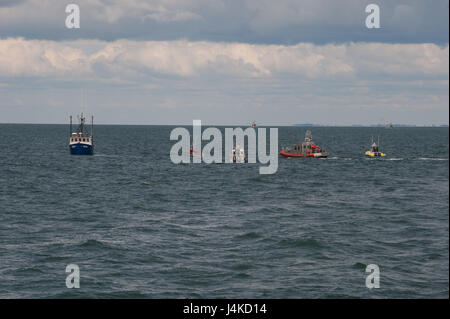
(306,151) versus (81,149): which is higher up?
(81,149)

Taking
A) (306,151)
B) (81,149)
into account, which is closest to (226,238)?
(306,151)

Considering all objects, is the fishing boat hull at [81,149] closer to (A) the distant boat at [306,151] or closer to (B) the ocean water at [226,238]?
(A) the distant boat at [306,151]

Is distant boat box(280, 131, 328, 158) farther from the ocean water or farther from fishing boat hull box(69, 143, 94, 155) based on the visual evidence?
fishing boat hull box(69, 143, 94, 155)

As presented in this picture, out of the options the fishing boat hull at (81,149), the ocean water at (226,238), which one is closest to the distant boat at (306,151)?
the ocean water at (226,238)

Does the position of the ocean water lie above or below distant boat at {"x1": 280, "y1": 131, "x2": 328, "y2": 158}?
below

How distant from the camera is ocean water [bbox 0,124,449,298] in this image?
29578 millimetres

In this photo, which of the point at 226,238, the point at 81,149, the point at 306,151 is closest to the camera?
the point at 226,238

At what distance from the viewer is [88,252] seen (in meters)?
36.9

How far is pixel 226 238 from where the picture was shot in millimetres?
41438

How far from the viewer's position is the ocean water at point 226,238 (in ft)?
97.0

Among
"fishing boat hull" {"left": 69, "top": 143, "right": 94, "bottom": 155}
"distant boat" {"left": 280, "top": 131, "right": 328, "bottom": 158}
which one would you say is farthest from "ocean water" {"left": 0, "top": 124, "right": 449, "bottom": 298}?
"fishing boat hull" {"left": 69, "top": 143, "right": 94, "bottom": 155}

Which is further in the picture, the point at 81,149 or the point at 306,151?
the point at 81,149

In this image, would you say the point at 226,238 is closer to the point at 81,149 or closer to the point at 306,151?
the point at 306,151
